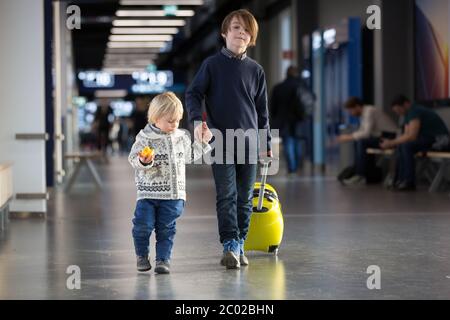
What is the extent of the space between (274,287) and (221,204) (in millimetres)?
932

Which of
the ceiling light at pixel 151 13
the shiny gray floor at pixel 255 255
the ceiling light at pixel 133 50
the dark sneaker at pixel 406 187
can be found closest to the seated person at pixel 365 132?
the dark sneaker at pixel 406 187

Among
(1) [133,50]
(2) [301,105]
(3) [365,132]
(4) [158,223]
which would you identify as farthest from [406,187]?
(1) [133,50]

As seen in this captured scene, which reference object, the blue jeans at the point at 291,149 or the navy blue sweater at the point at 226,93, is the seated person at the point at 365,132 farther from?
the navy blue sweater at the point at 226,93

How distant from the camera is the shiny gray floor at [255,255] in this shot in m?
4.92

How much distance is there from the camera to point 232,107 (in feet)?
19.0

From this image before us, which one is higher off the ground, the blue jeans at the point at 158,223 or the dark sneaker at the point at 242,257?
the blue jeans at the point at 158,223

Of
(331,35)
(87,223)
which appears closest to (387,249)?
(87,223)

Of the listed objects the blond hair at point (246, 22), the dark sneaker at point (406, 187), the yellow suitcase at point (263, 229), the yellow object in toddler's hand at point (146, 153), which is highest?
the blond hair at point (246, 22)

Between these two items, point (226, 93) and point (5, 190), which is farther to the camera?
point (5, 190)

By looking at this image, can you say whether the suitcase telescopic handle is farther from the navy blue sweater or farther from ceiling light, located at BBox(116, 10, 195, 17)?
ceiling light, located at BBox(116, 10, 195, 17)

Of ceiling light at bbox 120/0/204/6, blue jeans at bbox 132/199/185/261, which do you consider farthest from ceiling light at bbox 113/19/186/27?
blue jeans at bbox 132/199/185/261

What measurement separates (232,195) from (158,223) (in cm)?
47

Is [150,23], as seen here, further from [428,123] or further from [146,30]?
[428,123]

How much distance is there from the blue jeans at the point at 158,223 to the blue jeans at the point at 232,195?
272mm
